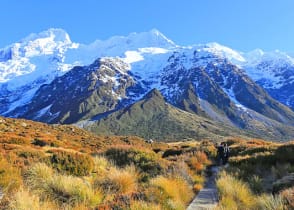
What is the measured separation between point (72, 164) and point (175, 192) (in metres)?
4.72

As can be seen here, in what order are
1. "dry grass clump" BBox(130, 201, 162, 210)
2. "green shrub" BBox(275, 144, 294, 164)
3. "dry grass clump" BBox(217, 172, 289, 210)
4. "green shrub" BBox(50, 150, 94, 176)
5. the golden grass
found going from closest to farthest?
"dry grass clump" BBox(130, 201, 162, 210) → "dry grass clump" BBox(217, 172, 289, 210) → "green shrub" BBox(50, 150, 94, 176) → the golden grass → "green shrub" BBox(275, 144, 294, 164)

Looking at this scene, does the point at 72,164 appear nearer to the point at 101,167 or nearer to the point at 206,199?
the point at 101,167

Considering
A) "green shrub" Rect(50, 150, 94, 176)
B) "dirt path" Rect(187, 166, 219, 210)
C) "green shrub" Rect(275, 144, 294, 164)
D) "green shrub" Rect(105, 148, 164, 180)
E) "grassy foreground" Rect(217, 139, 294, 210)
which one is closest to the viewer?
"grassy foreground" Rect(217, 139, 294, 210)

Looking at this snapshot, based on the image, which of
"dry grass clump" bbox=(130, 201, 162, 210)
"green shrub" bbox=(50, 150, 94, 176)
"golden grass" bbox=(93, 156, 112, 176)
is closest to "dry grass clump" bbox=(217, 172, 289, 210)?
"dry grass clump" bbox=(130, 201, 162, 210)

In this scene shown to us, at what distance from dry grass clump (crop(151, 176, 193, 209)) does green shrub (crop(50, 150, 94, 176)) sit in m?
3.53

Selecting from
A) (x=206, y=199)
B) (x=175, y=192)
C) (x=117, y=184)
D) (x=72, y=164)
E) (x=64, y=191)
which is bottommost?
(x=206, y=199)

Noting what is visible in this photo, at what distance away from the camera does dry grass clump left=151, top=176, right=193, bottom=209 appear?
33.1 ft

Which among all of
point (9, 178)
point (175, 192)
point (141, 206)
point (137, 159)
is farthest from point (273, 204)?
point (137, 159)

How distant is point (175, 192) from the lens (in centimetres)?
1119

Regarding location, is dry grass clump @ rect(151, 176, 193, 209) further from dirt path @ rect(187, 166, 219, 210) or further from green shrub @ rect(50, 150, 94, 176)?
green shrub @ rect(50, 150, 94, 176)

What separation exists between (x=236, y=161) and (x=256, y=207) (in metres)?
9.29

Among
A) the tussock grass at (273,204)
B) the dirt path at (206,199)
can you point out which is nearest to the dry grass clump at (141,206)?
the dirt path at (206,199)

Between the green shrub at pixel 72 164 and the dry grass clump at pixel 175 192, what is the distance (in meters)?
3.53

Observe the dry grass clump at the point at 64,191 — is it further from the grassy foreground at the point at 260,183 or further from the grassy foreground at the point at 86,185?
the grassy foreground at the point at 260,183
